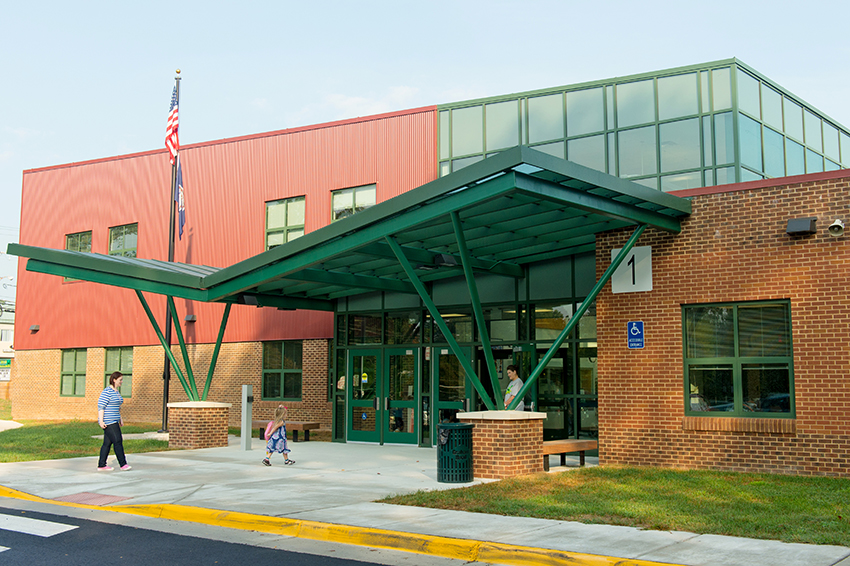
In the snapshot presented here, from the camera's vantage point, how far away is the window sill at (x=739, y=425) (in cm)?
1240

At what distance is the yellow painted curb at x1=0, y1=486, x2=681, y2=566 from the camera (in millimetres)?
7023

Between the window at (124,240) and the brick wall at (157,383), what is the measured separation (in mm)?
3645

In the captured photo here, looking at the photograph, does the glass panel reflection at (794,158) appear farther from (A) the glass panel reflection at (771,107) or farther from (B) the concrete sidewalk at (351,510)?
(B) the concrete sidewalk at (351,510)

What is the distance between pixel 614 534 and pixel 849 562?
2.15 metres

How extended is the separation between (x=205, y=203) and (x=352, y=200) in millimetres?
6208

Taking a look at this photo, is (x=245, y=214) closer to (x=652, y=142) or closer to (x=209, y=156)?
(x=209, y=156)

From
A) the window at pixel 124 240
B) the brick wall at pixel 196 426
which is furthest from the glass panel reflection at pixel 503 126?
the window at pixel 124 240

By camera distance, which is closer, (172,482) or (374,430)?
(172,482)

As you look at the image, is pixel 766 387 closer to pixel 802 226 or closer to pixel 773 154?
pixel 802 226

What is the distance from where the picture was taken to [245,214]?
2602 cm

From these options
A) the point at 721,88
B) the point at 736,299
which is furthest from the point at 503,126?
the point at 736,299

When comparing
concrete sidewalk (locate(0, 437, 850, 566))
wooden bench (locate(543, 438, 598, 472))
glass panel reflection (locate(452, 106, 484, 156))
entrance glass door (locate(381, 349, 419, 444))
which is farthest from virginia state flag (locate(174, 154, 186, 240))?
wooden bench (locate(543, 438, 598, 472))

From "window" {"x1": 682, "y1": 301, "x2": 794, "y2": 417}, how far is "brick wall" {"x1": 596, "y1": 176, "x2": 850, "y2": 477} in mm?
212

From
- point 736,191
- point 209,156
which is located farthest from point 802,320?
point 209,156
